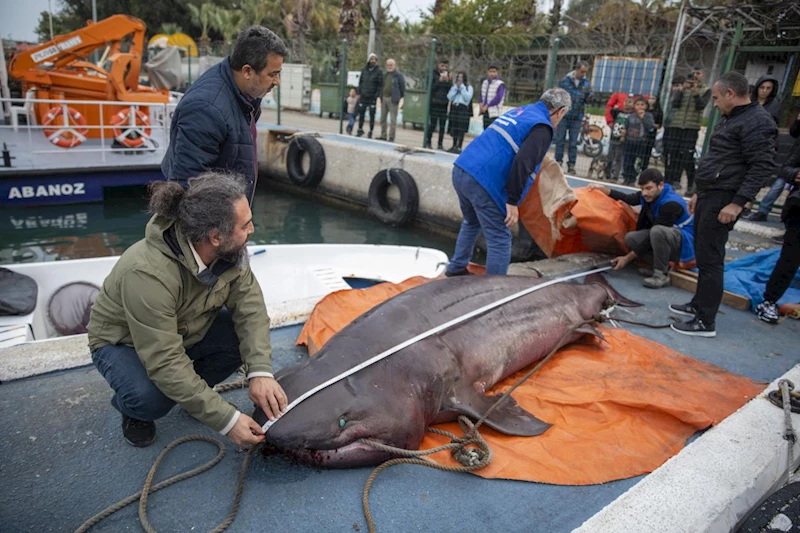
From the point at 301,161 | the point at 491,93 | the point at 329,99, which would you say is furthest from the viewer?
the point at 329,99

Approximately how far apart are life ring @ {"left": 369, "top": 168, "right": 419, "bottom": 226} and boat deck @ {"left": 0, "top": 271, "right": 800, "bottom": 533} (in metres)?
7.68

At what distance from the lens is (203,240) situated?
226cm

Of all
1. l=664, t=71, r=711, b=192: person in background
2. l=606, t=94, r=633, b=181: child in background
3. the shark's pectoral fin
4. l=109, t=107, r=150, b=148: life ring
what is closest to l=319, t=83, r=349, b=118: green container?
l=109, t=107, r=150, b=148: life ring

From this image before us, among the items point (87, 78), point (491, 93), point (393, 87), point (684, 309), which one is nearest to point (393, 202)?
point (491, 93)

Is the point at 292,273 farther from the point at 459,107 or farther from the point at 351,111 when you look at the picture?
the point at 351,111

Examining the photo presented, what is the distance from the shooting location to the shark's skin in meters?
2.54

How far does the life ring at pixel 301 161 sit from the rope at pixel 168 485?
32.8ft

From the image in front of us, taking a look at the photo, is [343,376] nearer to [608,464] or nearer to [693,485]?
[608,464]

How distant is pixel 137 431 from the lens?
8.60ft

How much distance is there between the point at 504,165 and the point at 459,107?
799cm

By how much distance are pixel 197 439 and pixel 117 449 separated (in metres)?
0.35

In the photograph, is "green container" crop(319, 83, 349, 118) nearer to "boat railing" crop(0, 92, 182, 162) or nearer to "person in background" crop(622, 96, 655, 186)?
"boat railing" crop(0, 92, 182, 162)

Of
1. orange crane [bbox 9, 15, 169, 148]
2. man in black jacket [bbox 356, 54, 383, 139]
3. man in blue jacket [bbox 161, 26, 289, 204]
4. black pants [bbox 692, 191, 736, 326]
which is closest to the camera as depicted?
man in blue jacket [bbox 161, 26, 289, 204]

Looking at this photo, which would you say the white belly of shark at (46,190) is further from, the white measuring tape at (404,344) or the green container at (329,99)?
the green container at (329,99)
